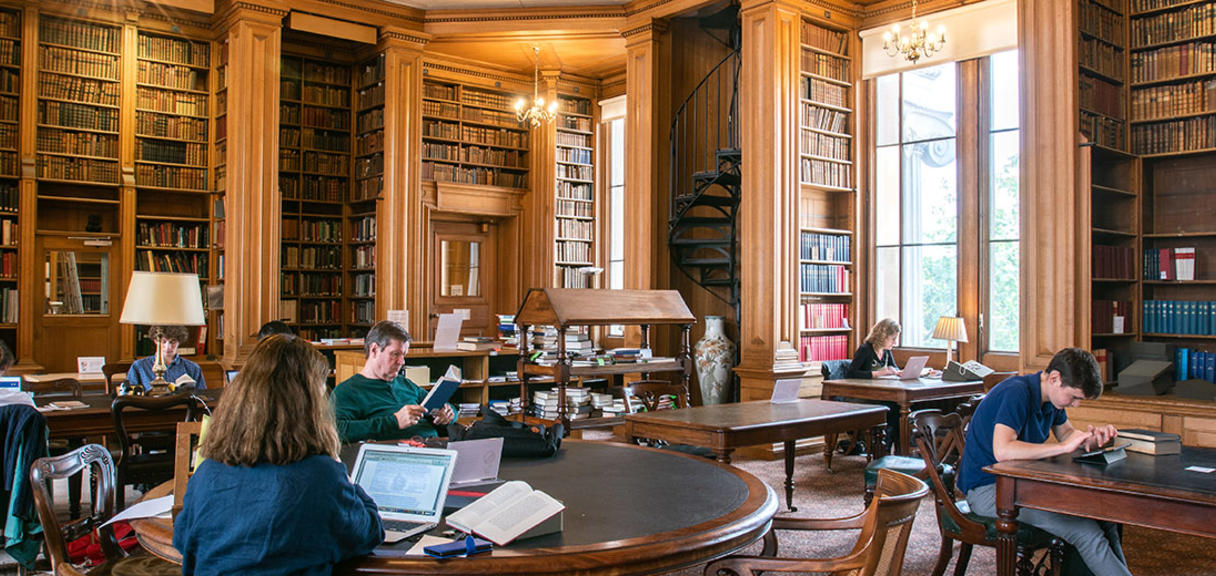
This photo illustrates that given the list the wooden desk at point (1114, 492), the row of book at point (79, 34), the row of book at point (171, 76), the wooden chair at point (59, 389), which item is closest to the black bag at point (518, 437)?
the wooden desk at point (1114, 492)

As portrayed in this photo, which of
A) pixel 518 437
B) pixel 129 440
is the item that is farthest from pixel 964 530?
pixel 129 440

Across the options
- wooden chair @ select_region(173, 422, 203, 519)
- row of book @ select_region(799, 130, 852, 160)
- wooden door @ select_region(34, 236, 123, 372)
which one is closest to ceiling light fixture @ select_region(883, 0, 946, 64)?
row of book @ select_region(799, 130, 852, 160)

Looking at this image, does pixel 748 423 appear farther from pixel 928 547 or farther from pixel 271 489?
pixel 271 489

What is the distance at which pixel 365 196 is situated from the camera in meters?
9.66

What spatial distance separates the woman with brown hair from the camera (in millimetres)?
1912

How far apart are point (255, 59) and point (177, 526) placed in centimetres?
710

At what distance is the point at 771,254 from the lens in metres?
7.63

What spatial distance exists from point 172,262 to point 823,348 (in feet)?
21.8

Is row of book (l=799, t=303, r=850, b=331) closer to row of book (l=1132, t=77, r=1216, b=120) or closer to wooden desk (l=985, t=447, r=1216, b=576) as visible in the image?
row of book (l=1132, t=77, r=1216, b=120)

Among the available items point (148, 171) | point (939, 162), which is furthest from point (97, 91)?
point (939, 162)

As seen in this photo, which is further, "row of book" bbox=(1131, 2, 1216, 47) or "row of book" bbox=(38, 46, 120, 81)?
"row of book" bbox=(38, 46, 120, 81)

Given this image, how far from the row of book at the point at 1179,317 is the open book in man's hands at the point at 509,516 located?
5.75 metres

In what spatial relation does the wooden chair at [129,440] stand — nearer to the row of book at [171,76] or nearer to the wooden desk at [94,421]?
the wooden desk at [94,421]

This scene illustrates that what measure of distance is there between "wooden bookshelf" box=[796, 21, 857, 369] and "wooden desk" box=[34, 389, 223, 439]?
17.0ft
